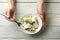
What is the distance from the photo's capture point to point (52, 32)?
95 centimetres

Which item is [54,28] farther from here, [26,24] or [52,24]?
[26,24]

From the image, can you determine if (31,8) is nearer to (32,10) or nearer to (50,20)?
(32,10)

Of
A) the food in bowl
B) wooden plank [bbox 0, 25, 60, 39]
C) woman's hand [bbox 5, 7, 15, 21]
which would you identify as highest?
woman's hand [bbox 5, 7, 15, 21]

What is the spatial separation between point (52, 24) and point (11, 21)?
0.79 ft

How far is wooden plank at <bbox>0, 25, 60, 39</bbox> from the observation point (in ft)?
3.11

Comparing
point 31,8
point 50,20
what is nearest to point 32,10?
point 31,8

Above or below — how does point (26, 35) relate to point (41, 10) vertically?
below

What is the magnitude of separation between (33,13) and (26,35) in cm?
14

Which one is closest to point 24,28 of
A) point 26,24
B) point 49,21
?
point 26,24

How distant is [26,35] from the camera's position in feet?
3.12

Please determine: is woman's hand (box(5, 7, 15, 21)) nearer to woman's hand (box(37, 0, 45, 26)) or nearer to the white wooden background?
the white wooden background

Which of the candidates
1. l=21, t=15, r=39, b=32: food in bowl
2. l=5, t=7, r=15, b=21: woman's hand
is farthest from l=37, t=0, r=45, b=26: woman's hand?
l=5, t=7, r=15, b=21: woman's hand

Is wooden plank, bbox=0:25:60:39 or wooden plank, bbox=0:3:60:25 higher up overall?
wooden plank, bbox=0:3:60:25

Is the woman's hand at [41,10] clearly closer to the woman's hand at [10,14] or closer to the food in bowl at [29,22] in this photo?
the food in bowl at [29,22]
